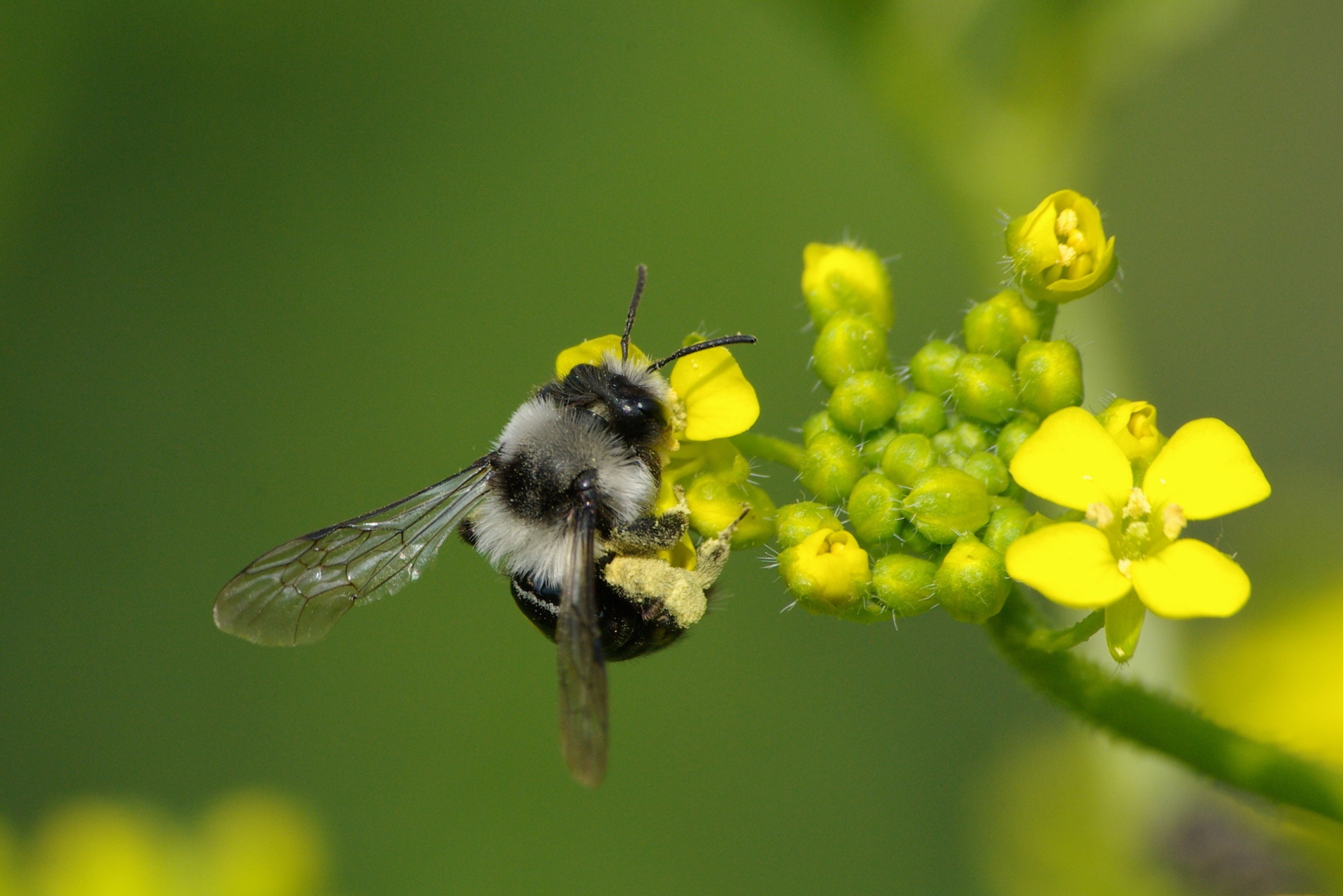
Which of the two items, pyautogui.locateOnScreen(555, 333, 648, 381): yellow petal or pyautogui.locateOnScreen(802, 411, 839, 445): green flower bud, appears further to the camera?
pyautogui.locateOnScreen(555, 333, 648, 381): yellow petal

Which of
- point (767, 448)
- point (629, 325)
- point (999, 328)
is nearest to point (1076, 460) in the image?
point (999, 328)

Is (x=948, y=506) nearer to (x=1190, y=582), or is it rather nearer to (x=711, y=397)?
(x=1190, y=582)

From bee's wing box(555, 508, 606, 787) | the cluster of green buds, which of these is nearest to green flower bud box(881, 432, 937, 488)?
the cluster of green buds

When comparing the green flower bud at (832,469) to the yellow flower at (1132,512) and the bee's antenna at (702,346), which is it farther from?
the yellow flower at (1132,512)

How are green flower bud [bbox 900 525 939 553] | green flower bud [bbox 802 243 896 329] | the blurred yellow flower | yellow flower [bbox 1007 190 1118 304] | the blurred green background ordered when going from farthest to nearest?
1. the blurred green background
2. the blurred yellow flower
3. green flower bud [bbox 802 243 896 329]
4. yellow flower [bbox 1007 190 1118 304]
5. green flower bud [bbox 900 525 939 553]

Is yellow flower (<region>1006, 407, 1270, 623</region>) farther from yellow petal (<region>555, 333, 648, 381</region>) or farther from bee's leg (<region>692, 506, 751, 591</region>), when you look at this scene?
yellow petal (<region>555, 333, 648, 381</region>)

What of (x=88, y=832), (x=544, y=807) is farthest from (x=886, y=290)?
(x=544, y=807)

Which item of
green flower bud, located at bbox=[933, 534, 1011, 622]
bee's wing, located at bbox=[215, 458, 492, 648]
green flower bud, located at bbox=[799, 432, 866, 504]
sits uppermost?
bee's wing, located at bbox=[215, 458, 492, 648]
